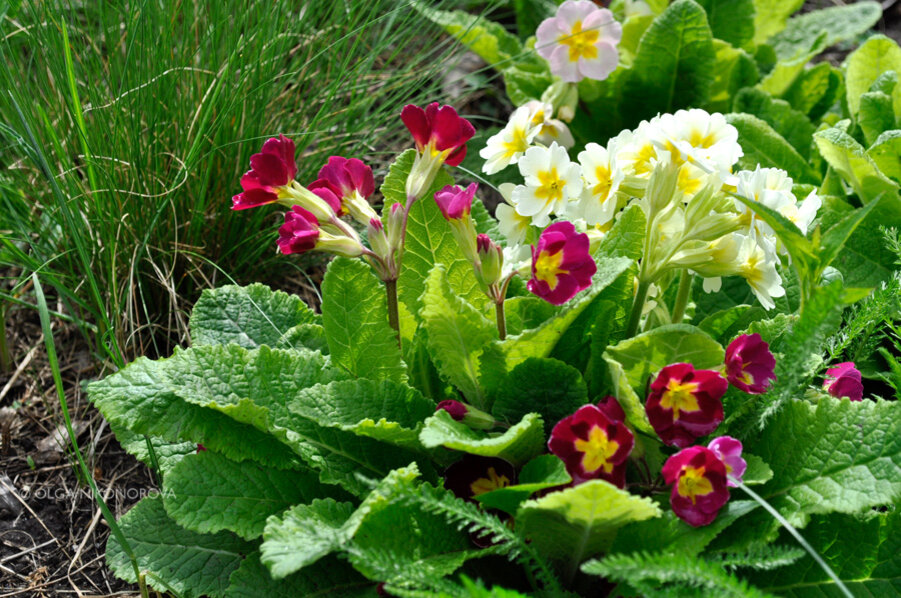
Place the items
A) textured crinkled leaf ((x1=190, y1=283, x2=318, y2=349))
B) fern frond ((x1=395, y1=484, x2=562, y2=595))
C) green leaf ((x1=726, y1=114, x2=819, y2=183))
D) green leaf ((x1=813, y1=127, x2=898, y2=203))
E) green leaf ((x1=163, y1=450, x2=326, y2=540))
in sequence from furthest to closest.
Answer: green leaf ((x1=726, y1=114, x2=819, y2=183)) → green leaf ((x1=813, y1=127, x2=898, y2=203)) → textured crinkled leaf ((x1=190, y1=283, x2=318, y2=349)) → green leaf ((x1=163, y1=450, x2=326, y2=540)) → fern frond ((x1=395, y1=484, x2=562, y2=595))

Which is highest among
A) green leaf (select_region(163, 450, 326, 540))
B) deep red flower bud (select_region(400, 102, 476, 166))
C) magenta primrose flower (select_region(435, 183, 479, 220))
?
deep red flower bud (select_region(400, 102, 476, 166))

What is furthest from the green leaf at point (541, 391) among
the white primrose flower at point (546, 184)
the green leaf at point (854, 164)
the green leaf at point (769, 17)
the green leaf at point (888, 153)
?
the green leaf at point (769, 17)

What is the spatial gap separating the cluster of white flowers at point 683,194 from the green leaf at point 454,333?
0.17 meters

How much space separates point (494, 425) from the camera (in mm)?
1282

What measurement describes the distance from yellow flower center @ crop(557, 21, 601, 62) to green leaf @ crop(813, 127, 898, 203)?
0.55m

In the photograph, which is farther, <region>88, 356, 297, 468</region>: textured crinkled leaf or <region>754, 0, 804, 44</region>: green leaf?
<region>754, 0, 804, 44</region>: green leaf

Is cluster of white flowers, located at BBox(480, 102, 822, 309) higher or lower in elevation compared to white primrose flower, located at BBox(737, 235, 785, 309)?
higher

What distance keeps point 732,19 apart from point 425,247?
150cm

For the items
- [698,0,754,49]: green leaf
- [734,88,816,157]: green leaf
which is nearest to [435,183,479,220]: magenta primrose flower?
[734,88,816,157]: green leaf

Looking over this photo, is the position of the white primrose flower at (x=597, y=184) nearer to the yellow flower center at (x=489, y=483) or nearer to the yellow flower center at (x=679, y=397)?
the yellow flower center at (x=679, y=397)

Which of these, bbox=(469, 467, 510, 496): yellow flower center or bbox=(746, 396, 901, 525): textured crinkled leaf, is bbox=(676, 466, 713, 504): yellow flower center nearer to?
bbox=(746, 396, 901, 525): textured crinkled leaf

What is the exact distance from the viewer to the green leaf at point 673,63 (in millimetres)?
2184

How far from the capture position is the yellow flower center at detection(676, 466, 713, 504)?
1.12 meters

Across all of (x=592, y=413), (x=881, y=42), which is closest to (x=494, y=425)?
(x=592, y=413)
